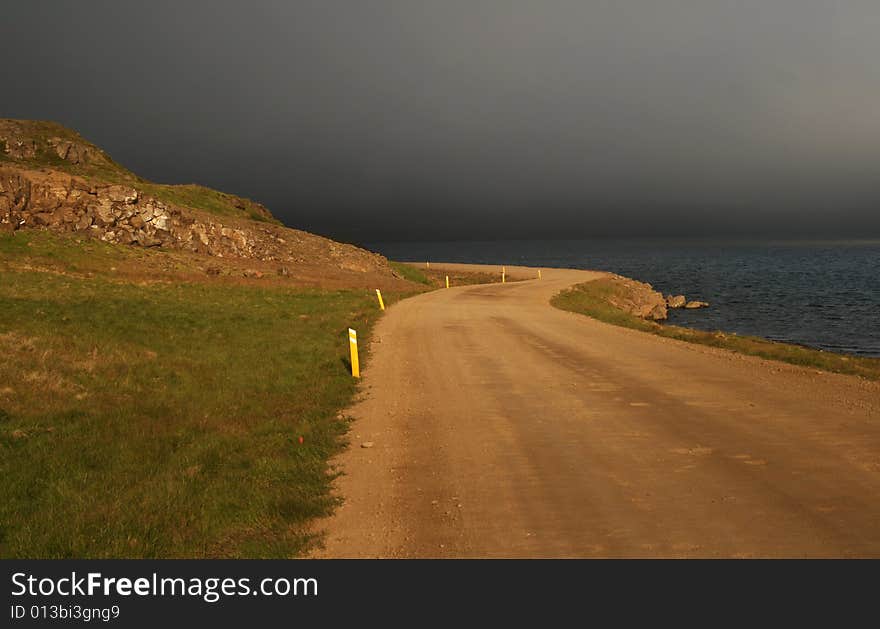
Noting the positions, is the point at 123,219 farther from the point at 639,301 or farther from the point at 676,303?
the point at 676,303

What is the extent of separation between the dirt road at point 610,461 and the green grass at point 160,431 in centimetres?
96

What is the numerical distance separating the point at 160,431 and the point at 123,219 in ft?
145

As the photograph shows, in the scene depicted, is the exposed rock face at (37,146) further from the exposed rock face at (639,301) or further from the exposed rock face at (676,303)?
the exposed rock face at (676,303)

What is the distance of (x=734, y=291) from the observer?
68500 mm

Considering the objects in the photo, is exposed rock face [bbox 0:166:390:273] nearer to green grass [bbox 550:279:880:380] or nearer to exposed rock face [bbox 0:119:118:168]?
exposed rock face [bbox 0:119:118:168]

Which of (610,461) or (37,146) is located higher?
(37,146)

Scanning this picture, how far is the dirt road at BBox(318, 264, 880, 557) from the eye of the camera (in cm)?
553

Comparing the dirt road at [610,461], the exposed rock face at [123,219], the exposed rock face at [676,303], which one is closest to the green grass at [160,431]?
the dirt road at [610,461]

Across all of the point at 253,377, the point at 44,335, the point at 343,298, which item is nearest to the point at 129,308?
the point at 44,335

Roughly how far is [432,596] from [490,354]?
1242 centimetres

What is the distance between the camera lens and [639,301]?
53.6m

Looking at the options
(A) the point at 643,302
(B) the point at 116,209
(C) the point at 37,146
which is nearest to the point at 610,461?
(A) the point at 643,302

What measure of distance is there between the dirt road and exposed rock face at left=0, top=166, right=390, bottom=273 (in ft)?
134

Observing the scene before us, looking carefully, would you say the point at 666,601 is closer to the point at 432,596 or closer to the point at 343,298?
the point at 432,596
